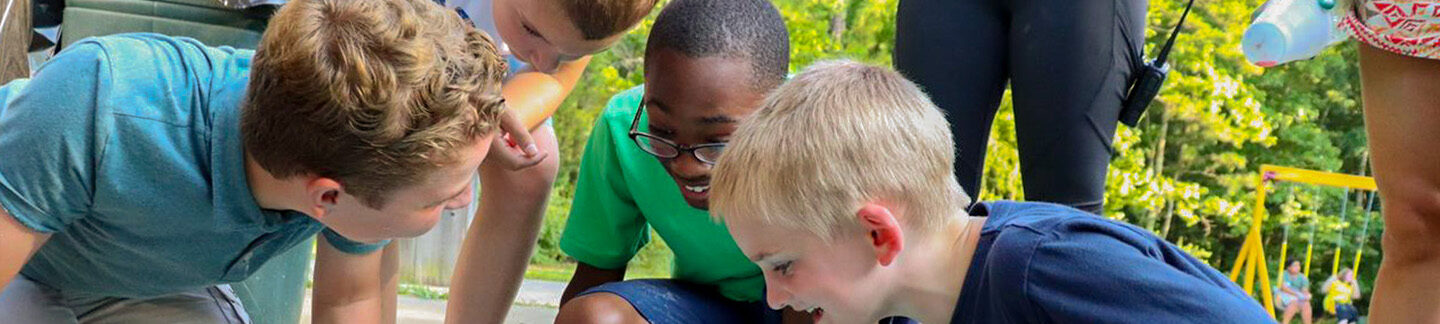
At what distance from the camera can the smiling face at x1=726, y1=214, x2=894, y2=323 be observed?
6.05ft

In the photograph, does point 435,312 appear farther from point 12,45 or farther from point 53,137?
point 53,137

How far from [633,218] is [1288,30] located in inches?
43.1

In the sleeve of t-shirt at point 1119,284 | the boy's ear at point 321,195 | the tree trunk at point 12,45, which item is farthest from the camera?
the tree trunk at point 12,45

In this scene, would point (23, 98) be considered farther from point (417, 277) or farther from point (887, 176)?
point (417, 277)

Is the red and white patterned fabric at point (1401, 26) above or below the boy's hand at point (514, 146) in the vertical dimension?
above

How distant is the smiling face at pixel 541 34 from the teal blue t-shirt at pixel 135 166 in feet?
1.54

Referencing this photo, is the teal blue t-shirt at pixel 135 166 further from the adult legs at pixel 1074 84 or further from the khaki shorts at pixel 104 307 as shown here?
the adult legs at pixel 1074 84

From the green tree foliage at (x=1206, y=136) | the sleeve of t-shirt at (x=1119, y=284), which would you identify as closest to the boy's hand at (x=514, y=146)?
the sleeve of t-shirt at (x=1119, y=284)

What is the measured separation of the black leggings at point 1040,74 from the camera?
2.38m

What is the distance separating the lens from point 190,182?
77.9 inches

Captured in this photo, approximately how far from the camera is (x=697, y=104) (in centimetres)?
217

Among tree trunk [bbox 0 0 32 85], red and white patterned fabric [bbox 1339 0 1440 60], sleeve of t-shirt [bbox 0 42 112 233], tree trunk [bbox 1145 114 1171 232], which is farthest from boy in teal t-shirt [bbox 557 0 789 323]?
tree trunk [bbox 1145 114 1171 232]

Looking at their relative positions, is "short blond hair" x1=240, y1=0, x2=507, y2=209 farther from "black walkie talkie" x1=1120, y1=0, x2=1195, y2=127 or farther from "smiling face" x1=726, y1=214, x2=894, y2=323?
"black walkie talkie" x1=1120, y1=0, x2=1195, y2=127

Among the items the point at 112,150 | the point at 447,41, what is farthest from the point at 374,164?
the point at 112,150
